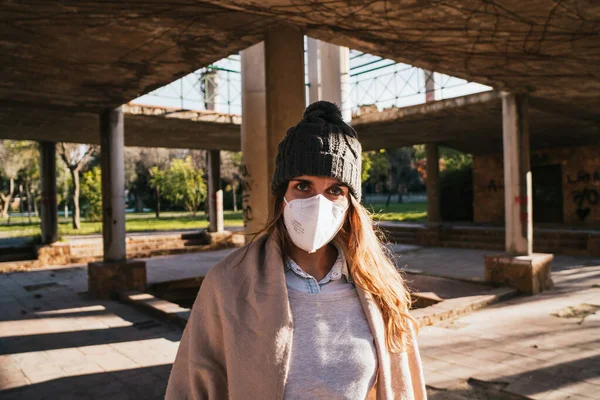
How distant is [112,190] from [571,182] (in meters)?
17.4

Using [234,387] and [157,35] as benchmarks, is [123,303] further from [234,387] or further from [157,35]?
[234,387]

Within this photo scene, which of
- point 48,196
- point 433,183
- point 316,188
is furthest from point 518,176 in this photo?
point 48,196

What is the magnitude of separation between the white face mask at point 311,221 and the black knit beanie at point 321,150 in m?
0.11

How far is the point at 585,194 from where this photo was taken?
58.0 feet

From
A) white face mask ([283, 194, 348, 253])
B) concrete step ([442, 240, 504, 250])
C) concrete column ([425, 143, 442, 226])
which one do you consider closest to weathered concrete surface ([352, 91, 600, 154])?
concrete column ([425, 143, 442, 226])

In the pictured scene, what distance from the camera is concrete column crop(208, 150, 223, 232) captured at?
18.3m

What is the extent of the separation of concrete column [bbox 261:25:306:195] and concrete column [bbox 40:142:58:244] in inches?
473

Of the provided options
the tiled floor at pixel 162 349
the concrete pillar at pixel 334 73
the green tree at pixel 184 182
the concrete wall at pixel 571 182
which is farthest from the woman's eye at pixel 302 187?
the green tree at pixel 184 182

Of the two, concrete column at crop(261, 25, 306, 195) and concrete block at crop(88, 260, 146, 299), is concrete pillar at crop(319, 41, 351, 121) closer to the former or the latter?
concrete column at crop(261, 25, 306, 195)

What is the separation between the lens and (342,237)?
6.27ft

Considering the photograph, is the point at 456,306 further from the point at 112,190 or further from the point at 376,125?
the point at 112,190

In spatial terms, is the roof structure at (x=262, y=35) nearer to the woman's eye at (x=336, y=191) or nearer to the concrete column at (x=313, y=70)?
the woman's eye at (x=336, y=191)

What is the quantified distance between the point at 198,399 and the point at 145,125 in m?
12.0

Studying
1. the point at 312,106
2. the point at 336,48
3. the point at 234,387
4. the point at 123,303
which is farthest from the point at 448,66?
the point at 123,303
